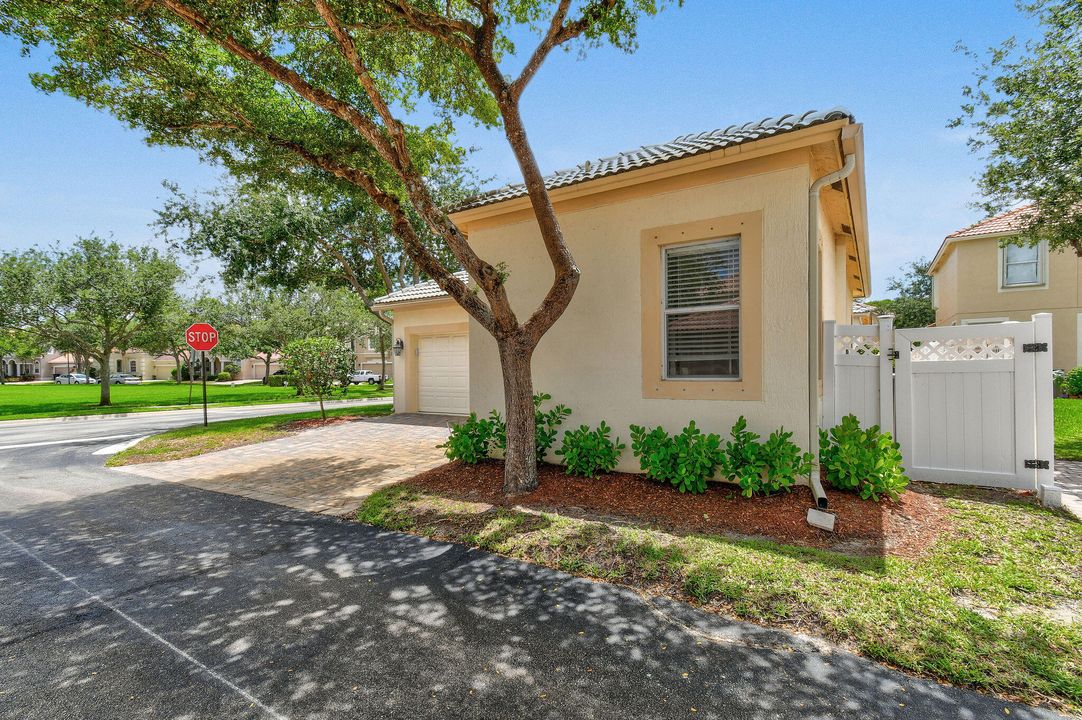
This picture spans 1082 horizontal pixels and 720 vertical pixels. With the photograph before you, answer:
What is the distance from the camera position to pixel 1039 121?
26.9 ft

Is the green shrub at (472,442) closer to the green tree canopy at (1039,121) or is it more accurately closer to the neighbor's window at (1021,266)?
the green tree canopy at (1039,121)

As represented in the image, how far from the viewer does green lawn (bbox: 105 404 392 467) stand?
9195 mm

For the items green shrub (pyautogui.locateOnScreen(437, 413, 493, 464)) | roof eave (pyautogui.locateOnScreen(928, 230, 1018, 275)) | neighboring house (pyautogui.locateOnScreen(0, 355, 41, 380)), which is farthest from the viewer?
neighboring house (pyautogui.locateOnScreen(0, 355, 41, 380))

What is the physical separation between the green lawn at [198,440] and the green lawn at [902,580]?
7259 mm

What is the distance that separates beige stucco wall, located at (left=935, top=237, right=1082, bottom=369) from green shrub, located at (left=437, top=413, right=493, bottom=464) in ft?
60.5

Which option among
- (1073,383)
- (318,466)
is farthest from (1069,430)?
(318,466)

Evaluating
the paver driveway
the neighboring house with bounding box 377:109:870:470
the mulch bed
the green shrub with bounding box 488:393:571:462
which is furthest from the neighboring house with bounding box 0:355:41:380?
the mulch bed

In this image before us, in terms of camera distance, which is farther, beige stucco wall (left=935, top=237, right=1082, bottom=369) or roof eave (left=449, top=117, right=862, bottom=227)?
beige stucco wall (left=935, top=237, right=1082, bottom=369)

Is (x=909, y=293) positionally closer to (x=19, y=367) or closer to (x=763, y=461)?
(x=763, y=461)

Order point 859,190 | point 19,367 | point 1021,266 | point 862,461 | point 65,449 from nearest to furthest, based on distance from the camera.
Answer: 1. point 862,461
2. point 859,190
3. point 65,449
4. point 1021,266
5. point 19,367

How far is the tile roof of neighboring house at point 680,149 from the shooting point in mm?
4818

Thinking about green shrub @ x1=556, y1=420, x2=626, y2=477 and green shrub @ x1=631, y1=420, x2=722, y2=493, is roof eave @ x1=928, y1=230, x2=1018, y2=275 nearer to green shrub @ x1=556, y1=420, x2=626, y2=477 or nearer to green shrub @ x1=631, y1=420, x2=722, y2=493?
green shrub @ x1=631, y1=420, x2=722, y2=493

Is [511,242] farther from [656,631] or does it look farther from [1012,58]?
[1012,58]

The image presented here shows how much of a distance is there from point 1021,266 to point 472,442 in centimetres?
2099
